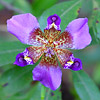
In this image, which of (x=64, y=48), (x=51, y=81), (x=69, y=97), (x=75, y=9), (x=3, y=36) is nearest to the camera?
(x=51, y=81)

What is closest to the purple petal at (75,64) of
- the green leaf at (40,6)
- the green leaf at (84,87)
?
the green leaf at (84,87)

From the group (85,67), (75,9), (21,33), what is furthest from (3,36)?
(21,33)

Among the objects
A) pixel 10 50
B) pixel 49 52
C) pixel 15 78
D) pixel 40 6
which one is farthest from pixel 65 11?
pixel 40 6

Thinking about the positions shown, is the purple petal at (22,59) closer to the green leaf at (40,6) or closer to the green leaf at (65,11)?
the green leaf at (65,11)

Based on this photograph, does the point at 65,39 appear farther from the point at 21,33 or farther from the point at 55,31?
the point at 21,33

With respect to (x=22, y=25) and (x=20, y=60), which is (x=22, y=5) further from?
(x=20, y=60)

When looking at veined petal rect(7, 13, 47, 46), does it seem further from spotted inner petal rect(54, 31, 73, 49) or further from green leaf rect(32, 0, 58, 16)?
green leaf rect(32, 0, 58, 16)
